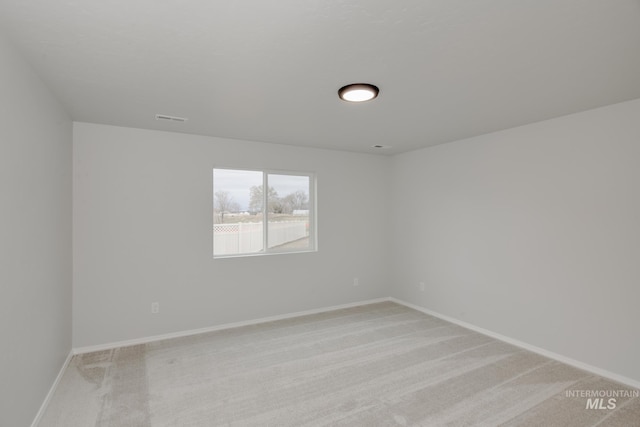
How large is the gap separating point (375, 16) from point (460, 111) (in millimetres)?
1770

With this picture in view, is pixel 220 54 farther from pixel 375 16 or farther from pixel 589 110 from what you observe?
pixel 589 110

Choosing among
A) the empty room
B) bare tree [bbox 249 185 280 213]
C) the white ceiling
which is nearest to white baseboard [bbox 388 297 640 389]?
the empty room

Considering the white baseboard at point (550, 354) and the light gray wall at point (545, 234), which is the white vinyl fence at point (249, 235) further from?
the white baseboard at point (550, 354)

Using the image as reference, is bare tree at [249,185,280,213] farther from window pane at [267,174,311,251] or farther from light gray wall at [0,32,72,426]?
light gray wall at [0,32,72,426]

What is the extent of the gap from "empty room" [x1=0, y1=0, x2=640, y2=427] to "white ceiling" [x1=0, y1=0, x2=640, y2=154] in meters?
0.02

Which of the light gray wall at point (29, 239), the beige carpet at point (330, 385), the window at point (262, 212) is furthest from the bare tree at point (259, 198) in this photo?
the light gray wall at point (29, 239)

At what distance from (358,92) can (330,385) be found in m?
2.37

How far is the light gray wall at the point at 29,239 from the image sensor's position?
1727mm

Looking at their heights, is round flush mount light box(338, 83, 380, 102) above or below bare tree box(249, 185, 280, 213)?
above

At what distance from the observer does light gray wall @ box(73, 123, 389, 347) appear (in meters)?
3.32

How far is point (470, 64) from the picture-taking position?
80.4 inches

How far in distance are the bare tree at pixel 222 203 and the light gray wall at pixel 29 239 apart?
1.54m

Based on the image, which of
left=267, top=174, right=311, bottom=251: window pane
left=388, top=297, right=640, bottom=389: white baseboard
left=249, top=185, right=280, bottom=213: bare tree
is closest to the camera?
left=388, top=297, right=640, bottom=389: white baseboard

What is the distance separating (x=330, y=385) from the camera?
2670 mm
